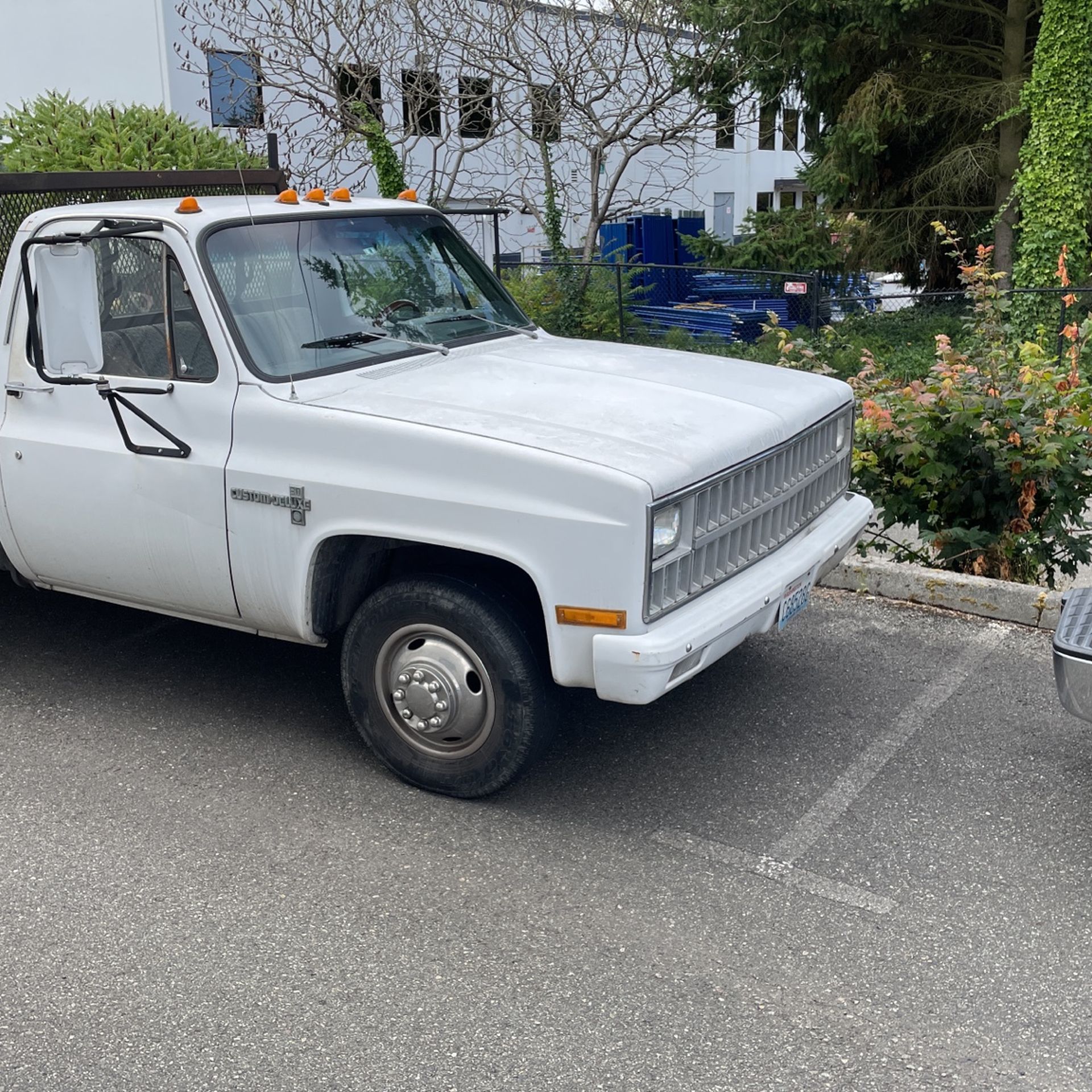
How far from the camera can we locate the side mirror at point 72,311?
4.39 metres

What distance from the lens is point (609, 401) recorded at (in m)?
4.41

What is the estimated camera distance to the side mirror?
4.39 meters

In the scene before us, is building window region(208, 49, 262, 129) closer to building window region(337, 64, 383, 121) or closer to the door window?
building window region(337, 64, 383, 121)

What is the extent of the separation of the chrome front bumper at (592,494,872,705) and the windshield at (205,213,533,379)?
1.57 metres

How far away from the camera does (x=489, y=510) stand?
3941 mm

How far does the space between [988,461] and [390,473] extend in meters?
3.31

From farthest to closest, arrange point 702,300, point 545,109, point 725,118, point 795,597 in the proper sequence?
point 702,300 < point 725,118 < point 545,109 < point 795,597

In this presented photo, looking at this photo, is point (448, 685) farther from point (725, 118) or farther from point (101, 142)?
point (725, 118)

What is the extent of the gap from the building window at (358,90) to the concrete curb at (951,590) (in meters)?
11.9

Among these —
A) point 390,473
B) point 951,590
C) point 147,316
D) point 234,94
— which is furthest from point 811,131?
point 390,473

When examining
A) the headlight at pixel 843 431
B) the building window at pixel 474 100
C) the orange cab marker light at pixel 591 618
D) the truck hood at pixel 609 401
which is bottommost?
the orange cab marker light at pixel 591 618

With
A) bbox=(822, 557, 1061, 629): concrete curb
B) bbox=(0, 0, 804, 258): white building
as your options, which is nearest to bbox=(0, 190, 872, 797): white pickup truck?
bbox=(822, 557, 1061, 629): concrete curb

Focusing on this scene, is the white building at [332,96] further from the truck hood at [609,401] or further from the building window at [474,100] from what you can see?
the truck hood at [609,401]

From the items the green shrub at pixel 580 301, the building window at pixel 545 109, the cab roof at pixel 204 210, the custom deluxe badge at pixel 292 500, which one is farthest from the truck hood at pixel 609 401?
the building window at pixel 545 109
